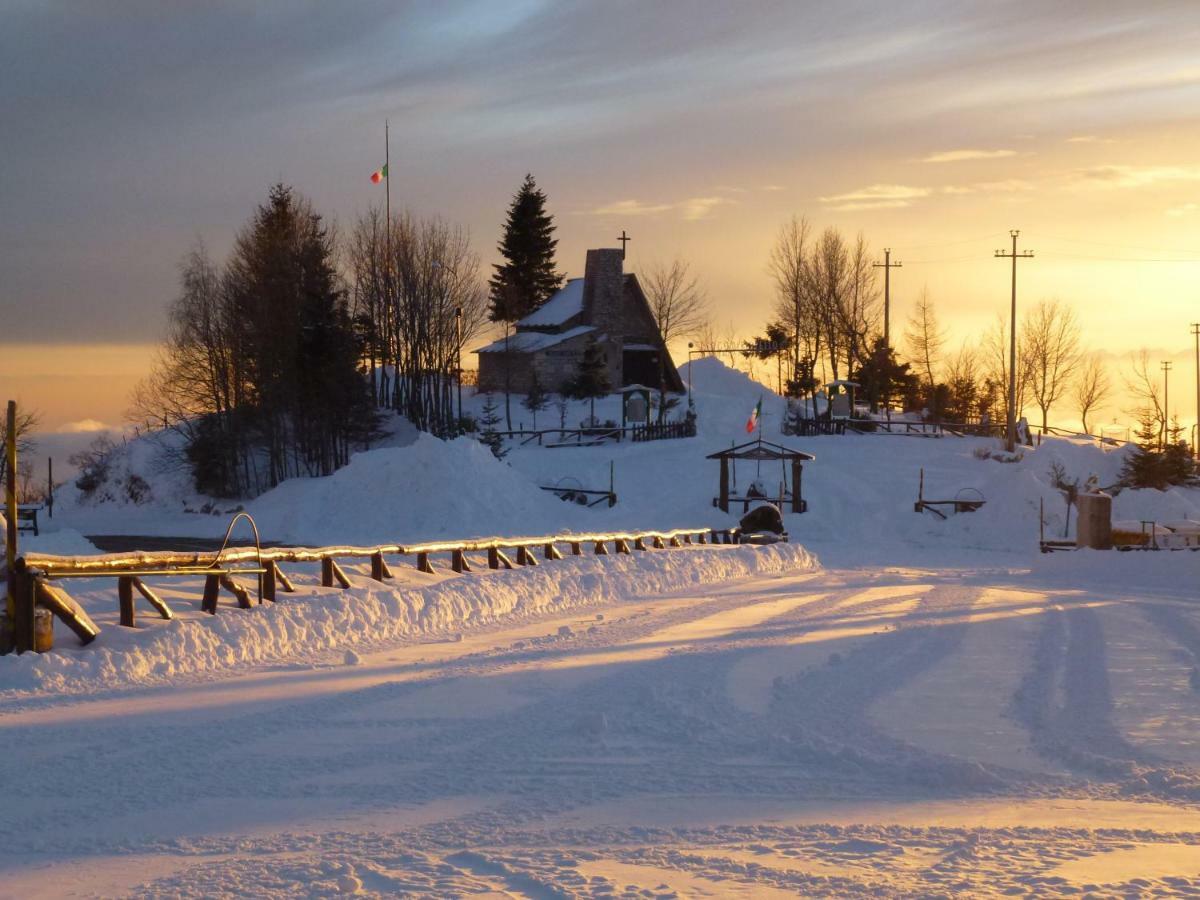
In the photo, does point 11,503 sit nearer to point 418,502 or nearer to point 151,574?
point 151,574

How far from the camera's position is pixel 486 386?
7600 cm

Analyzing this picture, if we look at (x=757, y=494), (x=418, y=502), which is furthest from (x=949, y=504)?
(x=418, y=502)

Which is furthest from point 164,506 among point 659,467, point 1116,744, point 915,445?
point 1116,744

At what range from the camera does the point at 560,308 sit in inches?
3031

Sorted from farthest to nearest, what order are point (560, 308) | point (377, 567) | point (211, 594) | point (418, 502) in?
1. point (560, 308)
2. point (418, 502)
3. point (377, 567)
4. point (211, 594)

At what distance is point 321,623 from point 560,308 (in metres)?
63.8

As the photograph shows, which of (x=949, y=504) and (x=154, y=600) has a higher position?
(x=154, y=600)

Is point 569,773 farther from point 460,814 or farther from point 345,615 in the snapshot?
point 345,615

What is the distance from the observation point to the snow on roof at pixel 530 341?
73062mm

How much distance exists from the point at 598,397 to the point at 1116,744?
204 ft

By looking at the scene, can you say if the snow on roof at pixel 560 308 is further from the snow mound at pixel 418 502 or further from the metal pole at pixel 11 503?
the metal pole at pixel 11 503

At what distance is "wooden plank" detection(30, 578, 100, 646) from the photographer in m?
11.4

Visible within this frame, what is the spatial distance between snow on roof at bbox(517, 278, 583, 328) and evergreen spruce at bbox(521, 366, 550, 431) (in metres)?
4.09

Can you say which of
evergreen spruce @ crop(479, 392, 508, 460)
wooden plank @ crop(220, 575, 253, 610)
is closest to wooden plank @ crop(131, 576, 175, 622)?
wooden plank @ crop(220, 575, 253, 610)
